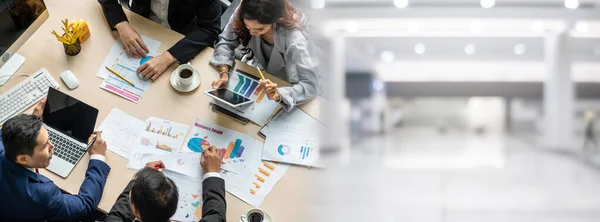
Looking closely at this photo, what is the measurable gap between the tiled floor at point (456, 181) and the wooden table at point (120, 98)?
0.19 feet

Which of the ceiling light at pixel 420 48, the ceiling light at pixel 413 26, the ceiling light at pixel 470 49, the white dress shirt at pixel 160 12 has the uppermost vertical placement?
the ceiling light at pixel 470 49

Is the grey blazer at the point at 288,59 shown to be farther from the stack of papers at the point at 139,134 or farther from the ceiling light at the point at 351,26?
the ceiling light at the point at 351,26

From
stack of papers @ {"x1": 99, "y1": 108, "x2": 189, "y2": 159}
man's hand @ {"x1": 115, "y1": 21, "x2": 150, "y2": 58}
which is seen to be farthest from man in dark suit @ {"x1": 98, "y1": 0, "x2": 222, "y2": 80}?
stack of papers @ {"x1": 99, "y1": 108, "x2": 189, "y2": 159}

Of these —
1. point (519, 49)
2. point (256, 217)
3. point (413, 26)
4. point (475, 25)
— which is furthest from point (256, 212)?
point (519, 49)

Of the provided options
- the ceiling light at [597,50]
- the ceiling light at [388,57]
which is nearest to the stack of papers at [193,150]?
the ceiling light at [388,57]

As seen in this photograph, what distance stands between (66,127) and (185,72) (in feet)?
0.78

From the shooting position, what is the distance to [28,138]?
673 millimetres

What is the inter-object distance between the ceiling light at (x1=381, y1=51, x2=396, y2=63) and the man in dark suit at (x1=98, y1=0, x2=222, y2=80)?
11.7ft

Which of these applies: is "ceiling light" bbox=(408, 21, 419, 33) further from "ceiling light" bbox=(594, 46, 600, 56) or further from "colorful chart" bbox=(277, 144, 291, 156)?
"colorful chart" bbox=(277, 144, 291, 156)

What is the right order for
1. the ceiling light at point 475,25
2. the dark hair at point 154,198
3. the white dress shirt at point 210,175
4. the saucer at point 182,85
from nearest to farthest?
the dark hair at point 154,198
the white dress shirt at point 210,175
the saucer at point 182,85
the ceiling light at point 475,25

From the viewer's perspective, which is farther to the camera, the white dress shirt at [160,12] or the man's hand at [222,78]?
the white dress shirt at [160,12]

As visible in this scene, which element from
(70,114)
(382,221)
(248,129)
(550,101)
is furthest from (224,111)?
(550,101)

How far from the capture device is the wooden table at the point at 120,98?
2.38 feet

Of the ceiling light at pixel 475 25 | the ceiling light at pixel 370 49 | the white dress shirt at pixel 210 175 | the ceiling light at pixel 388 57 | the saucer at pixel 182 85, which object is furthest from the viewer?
the ceiling light at pixel 388 57
